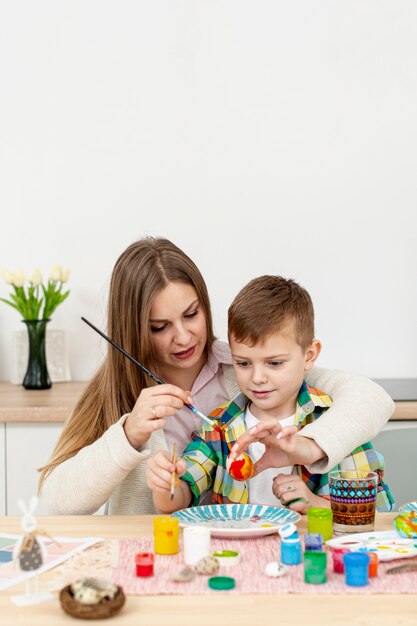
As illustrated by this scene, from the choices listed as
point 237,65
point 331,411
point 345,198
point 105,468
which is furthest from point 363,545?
point 237,65

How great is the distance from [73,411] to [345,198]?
1373mm

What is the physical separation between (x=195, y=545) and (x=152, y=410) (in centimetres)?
33

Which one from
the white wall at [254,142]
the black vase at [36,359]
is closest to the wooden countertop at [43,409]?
the black vase at [36,359]

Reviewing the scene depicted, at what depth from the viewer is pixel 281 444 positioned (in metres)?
1.42

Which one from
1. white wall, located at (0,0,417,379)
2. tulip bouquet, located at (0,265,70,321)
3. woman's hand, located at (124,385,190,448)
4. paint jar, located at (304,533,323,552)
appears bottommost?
paint jar, located at (304,533,323,552)

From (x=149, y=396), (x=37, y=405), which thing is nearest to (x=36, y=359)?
(x=37, y=405)

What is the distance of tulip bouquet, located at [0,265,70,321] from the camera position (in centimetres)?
271

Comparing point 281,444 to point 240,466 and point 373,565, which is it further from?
point 373,565

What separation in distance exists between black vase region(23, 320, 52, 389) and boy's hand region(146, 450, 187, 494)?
1308 millimetres

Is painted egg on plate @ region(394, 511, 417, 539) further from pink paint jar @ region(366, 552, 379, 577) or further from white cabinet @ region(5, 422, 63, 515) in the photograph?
white cabinet @ region(5, 422, 63, 515)

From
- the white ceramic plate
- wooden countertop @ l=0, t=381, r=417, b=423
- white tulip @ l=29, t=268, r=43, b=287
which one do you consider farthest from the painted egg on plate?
white tulip @ l=29, t=268, r=43, b=287

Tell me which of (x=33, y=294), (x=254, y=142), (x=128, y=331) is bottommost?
(x=128, y=331)

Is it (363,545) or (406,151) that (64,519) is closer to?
(363,545)

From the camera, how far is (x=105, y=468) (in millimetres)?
1513
